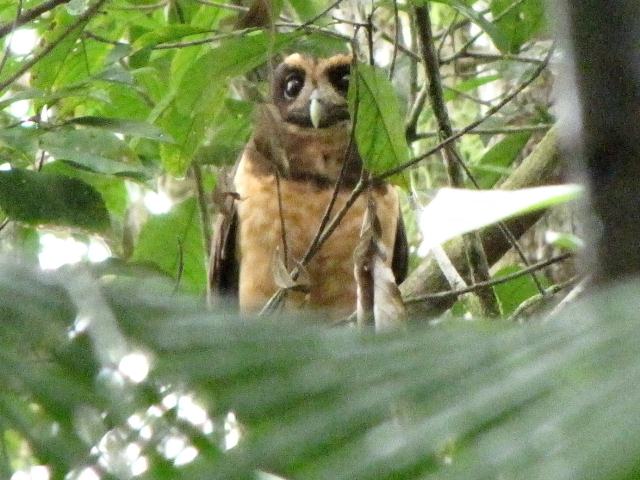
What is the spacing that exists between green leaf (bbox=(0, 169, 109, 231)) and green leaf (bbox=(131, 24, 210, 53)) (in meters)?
0.60

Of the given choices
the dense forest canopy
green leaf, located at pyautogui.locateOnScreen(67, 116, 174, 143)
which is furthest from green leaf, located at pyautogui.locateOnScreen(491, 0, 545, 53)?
the dense forest canopy

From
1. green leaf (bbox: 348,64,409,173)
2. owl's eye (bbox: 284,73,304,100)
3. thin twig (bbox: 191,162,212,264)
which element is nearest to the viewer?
green leaf (bbox: 348,64,409,173)

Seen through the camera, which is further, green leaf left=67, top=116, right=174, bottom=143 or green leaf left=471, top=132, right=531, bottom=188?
green leaf left=471, top=132, right=531, bottom=188

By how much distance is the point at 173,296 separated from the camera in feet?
1.53

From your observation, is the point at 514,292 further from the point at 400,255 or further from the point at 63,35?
the point at 63,35

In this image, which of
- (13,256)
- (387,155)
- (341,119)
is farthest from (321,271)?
(13,256)

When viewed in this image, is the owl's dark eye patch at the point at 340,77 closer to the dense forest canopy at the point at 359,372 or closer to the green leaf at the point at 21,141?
the green leaf at the point at 21,141

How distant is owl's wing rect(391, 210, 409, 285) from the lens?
331cm

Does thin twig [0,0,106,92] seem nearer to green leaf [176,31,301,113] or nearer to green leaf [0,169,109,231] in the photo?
green leaf [176,31,301,113]

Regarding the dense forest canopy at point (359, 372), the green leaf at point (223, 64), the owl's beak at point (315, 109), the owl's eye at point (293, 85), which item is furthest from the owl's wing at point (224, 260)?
the dense forest canopy at point (359, 372)

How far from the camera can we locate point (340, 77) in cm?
355

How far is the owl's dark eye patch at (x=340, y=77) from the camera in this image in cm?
349

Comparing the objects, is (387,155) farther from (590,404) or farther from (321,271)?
(590,404)

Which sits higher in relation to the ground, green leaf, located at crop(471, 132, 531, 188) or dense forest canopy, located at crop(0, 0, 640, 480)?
dense forest canopy, located at crop(0, 0, 640, 480)
